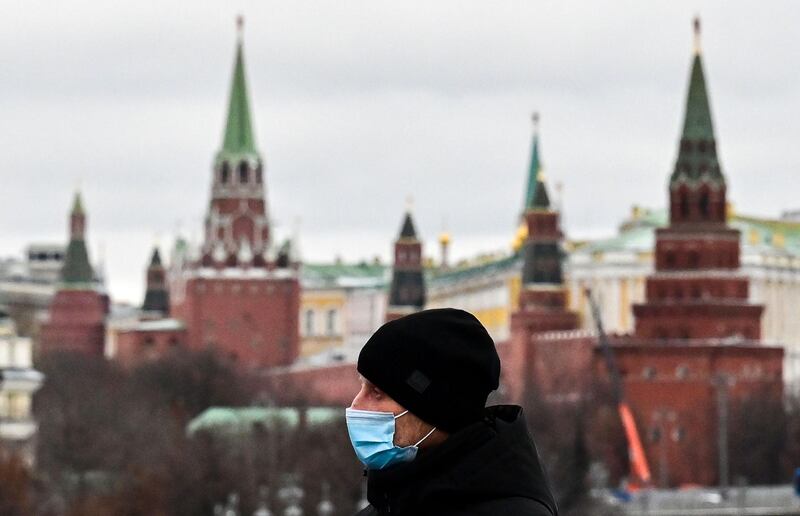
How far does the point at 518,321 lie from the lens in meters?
154

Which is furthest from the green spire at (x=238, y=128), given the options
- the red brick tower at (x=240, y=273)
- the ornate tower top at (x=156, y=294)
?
the ornate tower top at (x=156, y=294)

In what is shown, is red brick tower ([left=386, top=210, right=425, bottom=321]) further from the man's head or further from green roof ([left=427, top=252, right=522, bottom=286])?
the man's head

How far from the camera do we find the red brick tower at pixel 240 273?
17538cm

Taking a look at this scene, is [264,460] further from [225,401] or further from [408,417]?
[408,417]

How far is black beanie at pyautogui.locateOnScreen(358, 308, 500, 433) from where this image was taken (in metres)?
7.95

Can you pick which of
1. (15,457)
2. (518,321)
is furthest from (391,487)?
(518,321)

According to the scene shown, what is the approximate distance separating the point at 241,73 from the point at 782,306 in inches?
1072

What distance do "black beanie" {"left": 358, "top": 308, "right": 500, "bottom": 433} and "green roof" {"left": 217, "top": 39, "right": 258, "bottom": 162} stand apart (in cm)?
16681

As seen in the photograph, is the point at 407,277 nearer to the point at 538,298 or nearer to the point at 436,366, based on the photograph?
the point at 538,298

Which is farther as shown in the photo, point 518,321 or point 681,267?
point 518,321

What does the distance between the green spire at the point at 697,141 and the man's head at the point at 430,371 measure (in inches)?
5273

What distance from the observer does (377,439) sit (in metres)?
7.96

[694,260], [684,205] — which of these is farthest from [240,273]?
[684,205]

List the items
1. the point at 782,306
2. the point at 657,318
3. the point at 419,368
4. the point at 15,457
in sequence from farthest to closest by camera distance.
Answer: the point at 782,306
the point at 657,318
the point at 15,457
the point at 419,368
